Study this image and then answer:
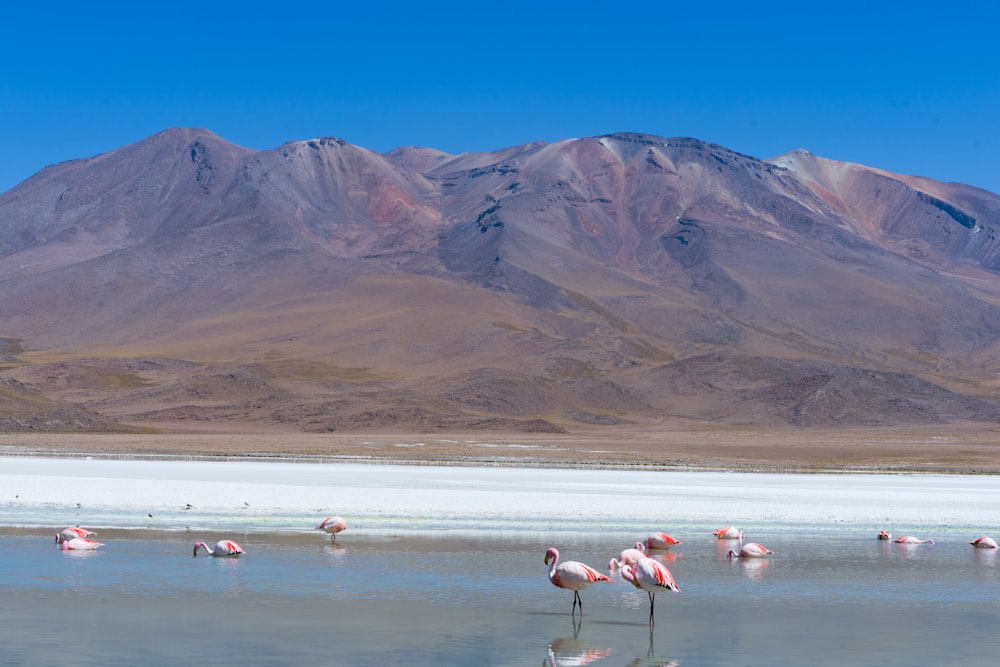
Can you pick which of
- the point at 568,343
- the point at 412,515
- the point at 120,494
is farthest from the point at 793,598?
the point at 568,343

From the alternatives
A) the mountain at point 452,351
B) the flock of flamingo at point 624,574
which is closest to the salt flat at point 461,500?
the flock of flamingo at point 624,574

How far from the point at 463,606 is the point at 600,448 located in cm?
4941

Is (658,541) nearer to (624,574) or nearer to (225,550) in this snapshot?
(624,574)

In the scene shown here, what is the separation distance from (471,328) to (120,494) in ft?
388

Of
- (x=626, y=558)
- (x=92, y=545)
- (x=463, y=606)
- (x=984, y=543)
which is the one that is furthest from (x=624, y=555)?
(x=984, y=543)

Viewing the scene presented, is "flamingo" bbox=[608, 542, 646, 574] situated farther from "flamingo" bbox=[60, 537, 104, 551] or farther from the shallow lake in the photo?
"flamingo" bbox=[60, 537, 104, 551]

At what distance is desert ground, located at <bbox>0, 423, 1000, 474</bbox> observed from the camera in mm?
52594

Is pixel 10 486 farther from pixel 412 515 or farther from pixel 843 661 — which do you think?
pixel 843 661

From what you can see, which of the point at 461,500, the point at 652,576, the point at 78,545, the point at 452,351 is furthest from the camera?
the point at 452,351

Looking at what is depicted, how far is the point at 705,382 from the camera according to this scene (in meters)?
121

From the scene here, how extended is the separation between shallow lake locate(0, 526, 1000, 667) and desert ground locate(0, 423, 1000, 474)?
28.3m

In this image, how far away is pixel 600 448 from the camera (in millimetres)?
65188

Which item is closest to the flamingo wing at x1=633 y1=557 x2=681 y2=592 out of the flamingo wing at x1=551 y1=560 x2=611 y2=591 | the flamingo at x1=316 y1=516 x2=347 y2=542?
the flamingo wing at x1=551 y1=560 x2=611 y2=591

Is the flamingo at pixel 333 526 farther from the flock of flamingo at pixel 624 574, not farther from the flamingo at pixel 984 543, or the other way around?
the flamingo at pixel 984 543
